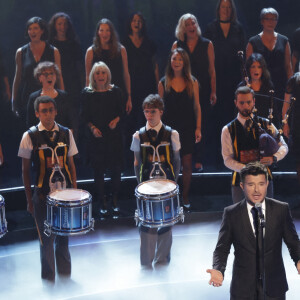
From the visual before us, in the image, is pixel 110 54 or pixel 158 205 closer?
pixel 158 205

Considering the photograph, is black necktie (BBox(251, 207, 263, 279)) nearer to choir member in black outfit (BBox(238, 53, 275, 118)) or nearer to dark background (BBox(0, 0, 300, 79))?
choir member in black outfit (BBox(238, 53, 275, 118))

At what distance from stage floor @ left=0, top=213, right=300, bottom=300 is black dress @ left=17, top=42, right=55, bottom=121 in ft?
5.10

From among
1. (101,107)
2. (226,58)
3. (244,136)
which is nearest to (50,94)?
(101,107)

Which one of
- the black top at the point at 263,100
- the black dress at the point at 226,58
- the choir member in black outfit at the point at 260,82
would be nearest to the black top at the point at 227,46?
the black dress at the point at 226,58

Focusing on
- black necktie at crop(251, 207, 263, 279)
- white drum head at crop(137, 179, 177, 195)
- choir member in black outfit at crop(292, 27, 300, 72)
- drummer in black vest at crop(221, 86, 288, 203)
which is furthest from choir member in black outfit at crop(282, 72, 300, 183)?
black necktie at crop(251, 207, 263, 279)

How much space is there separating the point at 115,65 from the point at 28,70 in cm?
97

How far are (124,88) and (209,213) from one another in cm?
173

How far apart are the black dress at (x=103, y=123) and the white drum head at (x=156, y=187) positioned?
1.48 m

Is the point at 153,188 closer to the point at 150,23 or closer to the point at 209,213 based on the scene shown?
the point at 209,213

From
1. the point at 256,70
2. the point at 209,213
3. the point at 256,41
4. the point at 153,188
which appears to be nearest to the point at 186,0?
the point at 256,41

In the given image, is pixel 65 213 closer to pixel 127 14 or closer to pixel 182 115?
pixel 182 115

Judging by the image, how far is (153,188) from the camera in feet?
19.5

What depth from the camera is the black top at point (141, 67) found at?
819 cm

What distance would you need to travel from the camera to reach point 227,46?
27.0 feet
